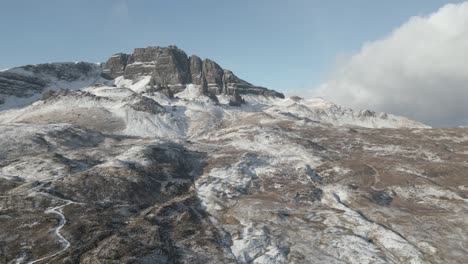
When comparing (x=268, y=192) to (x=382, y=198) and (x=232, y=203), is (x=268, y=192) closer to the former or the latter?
(x=232, y=203)

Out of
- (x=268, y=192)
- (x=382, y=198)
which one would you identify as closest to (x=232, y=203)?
(x=268, y=192)

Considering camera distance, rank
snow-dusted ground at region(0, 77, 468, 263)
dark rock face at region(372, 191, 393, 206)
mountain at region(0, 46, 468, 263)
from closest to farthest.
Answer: mountain at region(0, 46, 468, 263)
snow-dusted ground at region(0, 77, 468, 263)
dark rock face at region(372, 191, 393, 206)

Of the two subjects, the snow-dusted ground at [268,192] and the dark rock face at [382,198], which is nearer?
the snow-dusted ground at [268,192]

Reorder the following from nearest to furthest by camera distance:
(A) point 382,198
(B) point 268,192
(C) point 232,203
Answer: (C) point 232,203
(A) point 382,198
(B) point 268,192

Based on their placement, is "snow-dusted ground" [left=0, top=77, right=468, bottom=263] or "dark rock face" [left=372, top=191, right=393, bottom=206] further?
"dark rock face" [left=372, top=191, right=393, bottom=206]

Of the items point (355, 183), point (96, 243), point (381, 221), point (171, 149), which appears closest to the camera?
point (96, 243)

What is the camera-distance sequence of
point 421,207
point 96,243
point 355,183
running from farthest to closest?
point 355,183 < point 421,207 < point 96,243

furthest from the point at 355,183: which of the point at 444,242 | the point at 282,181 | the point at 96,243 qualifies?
the point at 96,243

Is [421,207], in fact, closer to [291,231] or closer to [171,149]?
[291,231]

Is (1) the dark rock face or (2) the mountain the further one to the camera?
(1) the dark rock face

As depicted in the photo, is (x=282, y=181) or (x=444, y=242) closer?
(x=444, y=242)

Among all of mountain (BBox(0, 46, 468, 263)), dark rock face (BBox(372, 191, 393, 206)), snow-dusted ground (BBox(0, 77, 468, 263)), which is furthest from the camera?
dark rock face (BBox(372, 191, 393, 206))
